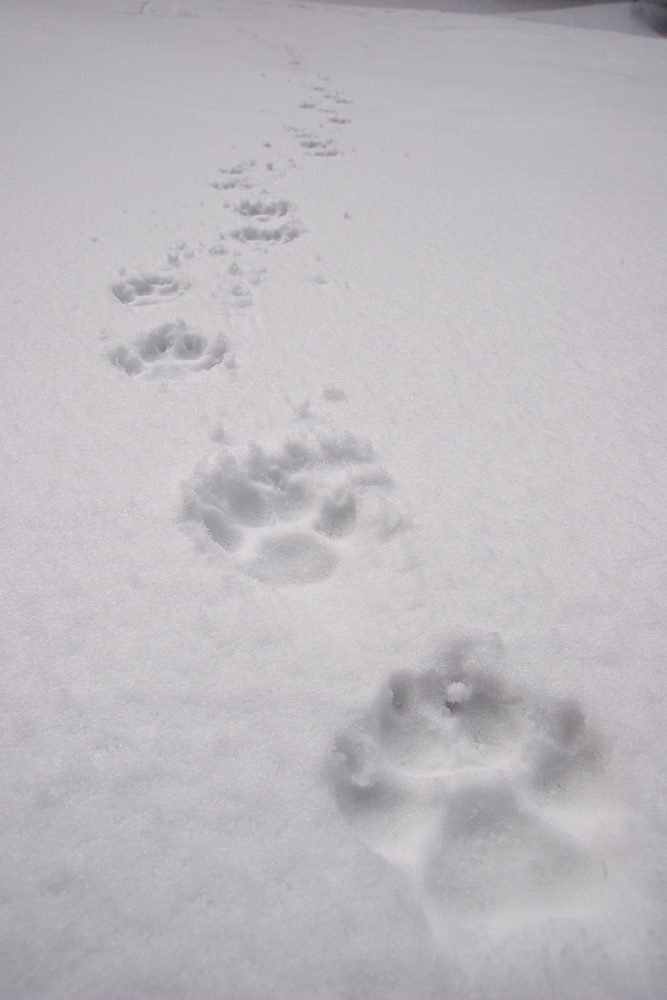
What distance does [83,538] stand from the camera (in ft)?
3.36

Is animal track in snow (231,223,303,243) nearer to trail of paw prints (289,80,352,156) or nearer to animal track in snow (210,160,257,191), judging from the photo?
animal track in snow (210,160,257,191)

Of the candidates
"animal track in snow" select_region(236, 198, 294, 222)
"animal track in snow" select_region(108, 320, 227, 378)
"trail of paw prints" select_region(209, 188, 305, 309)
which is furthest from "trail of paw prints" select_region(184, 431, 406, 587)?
"animal track in snow" select_region(236, 198, 294, 222)

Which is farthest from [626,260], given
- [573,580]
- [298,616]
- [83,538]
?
[83,538]

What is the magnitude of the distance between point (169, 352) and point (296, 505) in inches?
26.0

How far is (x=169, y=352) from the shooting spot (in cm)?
152

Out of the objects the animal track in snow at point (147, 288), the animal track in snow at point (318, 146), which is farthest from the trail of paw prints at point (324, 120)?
the animal track in snow at point (147, 288)

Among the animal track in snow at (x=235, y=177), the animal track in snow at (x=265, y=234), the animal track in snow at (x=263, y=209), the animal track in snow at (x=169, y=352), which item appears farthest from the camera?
the animal track in snow at (x=235, y=177)

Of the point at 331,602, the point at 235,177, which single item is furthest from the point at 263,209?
the point at 331,602

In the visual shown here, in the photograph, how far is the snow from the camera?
0.65m

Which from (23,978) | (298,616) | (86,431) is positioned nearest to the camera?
(23,978)

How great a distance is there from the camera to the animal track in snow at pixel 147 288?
5.66ft

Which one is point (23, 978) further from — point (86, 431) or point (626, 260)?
point (626, 260)

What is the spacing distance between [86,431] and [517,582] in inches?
36.7

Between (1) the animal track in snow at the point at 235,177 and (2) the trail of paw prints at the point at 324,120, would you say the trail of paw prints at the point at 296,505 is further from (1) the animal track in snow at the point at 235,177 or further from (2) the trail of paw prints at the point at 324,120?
(2) the trail of paw prints at the point at 324,120
